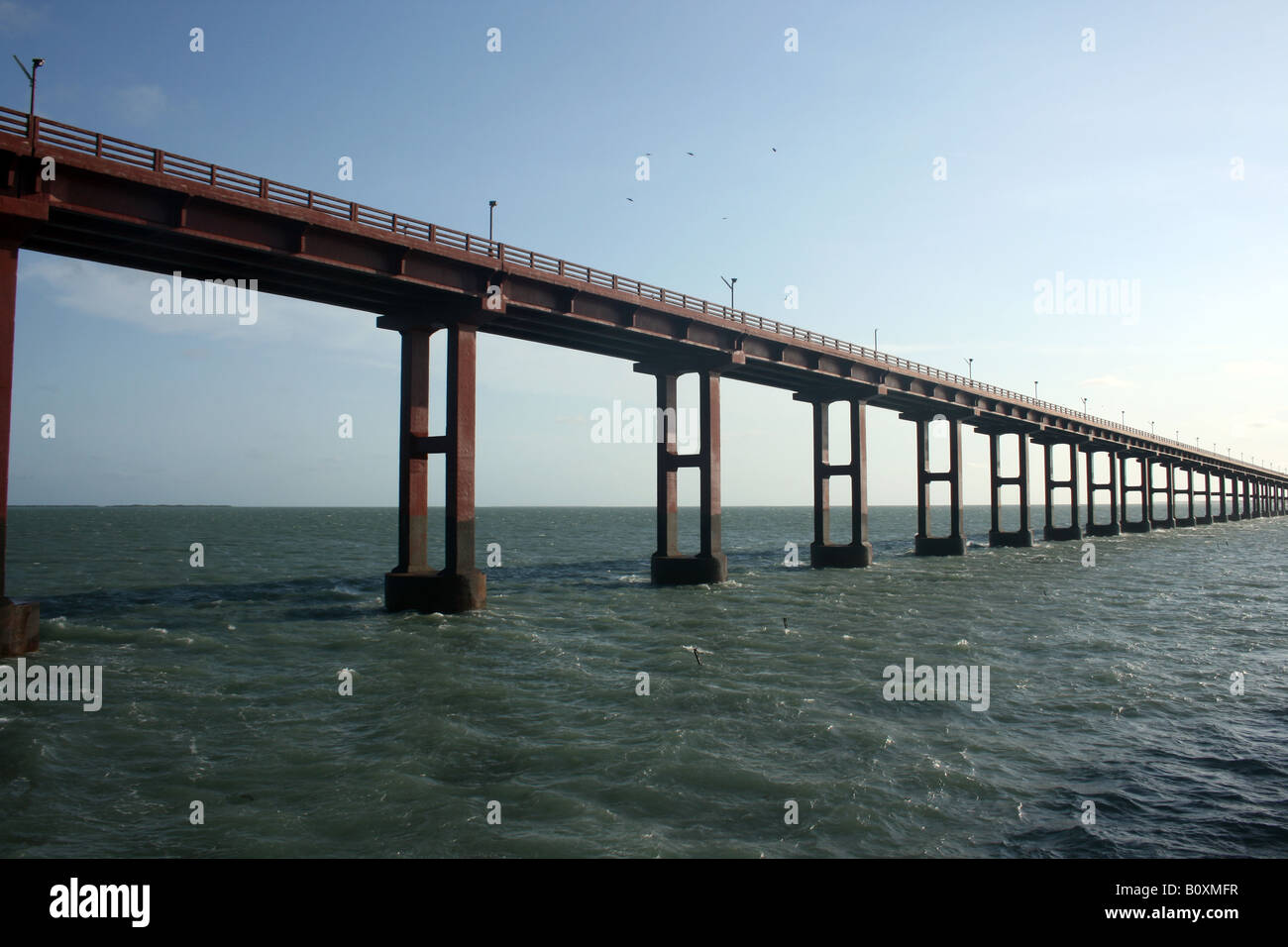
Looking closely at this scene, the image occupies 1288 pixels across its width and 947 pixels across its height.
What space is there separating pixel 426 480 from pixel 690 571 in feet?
51.9

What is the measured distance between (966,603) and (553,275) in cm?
2337

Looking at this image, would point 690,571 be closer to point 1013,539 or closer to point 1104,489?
point 1013,539

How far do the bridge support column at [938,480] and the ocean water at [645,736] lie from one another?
35.4 m

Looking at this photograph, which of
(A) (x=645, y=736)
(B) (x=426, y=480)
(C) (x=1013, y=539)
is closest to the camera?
(A) (x=645, y=736)

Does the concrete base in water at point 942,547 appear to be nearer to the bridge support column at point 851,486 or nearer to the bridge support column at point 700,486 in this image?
the bridge support column at point 851,486

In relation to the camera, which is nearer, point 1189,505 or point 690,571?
point 690,571

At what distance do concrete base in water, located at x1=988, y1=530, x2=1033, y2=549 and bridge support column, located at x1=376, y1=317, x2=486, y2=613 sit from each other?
6831cm

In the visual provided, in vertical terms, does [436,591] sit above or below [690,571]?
above

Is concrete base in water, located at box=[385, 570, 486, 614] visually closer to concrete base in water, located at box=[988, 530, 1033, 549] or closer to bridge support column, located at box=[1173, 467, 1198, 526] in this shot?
concrete base in water, located at box=[988, 530, 1033, 549]

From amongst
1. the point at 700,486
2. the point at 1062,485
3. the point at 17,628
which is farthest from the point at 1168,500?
the point at 17,628

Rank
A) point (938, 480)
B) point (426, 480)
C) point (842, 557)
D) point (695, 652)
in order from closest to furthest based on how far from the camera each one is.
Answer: point (695, 652) < point (426, 480) < point (842, 557) < point (938, 480)

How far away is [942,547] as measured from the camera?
69750mm

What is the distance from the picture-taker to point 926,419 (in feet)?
235
